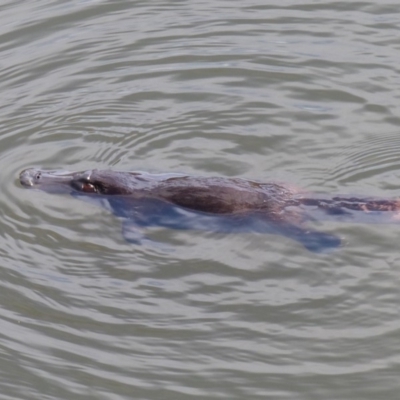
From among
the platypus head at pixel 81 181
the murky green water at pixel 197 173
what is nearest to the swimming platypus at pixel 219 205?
the platypus head at pixel 81 181

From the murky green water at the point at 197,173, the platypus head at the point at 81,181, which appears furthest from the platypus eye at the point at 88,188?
the murky green water at the point at 197,173

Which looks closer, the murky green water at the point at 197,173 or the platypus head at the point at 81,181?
the murky green water at the point at 197,173

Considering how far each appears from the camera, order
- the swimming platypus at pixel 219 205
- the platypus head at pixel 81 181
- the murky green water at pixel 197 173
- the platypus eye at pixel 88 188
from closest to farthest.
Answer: the murky green water at pixel 197 173, the swimming platypus at pixel 219 205, the platypus head at pixel 81 181, the platypus eye at pixel 88 188

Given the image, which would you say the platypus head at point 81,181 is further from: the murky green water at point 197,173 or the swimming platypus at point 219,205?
the murky green water at point 197,173

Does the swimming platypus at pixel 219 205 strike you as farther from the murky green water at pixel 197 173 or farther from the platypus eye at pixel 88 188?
the murky green water at pixel 197 173

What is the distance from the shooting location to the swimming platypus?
7320mm

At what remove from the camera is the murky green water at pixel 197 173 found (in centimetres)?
633

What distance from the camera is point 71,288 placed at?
7.02 m

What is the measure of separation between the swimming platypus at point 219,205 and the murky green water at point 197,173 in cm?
11

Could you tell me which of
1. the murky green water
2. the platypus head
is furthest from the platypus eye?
the murky green water

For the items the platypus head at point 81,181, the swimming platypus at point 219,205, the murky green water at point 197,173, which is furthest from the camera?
the platypus head at point 81,181

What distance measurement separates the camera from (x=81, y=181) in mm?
7996


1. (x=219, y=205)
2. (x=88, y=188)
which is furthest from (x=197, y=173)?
(x=88, y=188)

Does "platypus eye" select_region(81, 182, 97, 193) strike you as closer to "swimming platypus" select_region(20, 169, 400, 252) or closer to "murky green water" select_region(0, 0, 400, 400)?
"swimming platypus" select_region(20, 169, 400, 252)
